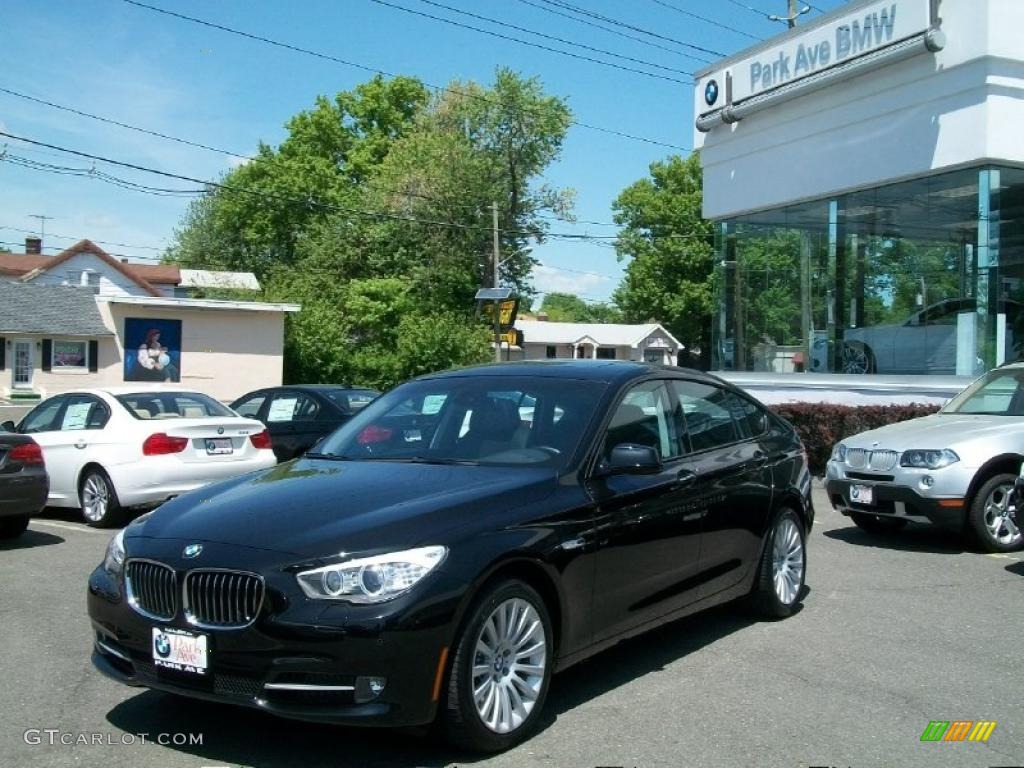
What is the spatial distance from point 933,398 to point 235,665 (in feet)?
47.9

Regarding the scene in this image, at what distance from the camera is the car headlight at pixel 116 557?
469 cm

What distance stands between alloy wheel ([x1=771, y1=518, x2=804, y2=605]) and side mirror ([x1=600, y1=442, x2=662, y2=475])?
196 cm

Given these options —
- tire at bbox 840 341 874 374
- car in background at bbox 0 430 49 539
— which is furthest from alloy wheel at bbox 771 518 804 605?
tire at bbox 840 341 874 374

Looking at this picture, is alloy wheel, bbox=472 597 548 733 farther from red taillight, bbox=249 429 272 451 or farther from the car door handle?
red taillight, bbox=249 429 272 451

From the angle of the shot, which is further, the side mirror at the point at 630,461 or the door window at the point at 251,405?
the door window at the point at 251,405

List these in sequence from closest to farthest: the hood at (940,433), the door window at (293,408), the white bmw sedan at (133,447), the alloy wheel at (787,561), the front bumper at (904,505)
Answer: the alloy wheel at (787,561), the front bumper at (904,505), the hood at (940,433), the white bmw sedan at (133,447), the door window at (293,408)

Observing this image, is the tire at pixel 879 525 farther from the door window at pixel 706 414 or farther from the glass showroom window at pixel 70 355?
the glass showroom window at pixel 70 355

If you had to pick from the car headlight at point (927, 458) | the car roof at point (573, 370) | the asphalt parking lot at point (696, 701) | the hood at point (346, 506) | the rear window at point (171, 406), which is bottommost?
the asphalt parking lot at point (696, 701)

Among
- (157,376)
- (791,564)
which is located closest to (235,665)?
(791,564)

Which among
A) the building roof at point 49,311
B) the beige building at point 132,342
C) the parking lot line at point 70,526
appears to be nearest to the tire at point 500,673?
the parking lot line at point 70,526

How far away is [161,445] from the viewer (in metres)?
10.8

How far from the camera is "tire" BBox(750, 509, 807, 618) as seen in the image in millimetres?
6633

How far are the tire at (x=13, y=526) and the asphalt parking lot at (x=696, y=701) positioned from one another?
82.1 inches

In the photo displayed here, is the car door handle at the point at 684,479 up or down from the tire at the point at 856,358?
down
